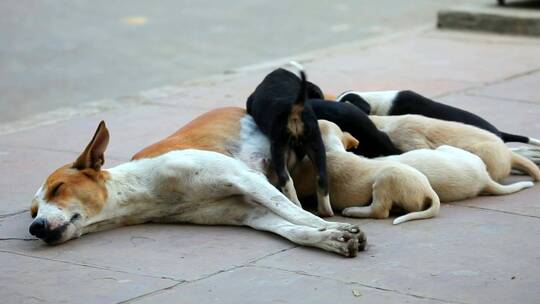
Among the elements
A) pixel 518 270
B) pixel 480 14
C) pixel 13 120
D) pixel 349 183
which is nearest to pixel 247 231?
pixel 349 183

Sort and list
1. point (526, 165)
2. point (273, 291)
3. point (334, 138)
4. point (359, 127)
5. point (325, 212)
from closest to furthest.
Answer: point (273, 291)
point (325, 212)
point (334, 138)
point (359, 127)
point (526, 165)

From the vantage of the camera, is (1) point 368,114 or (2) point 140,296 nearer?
(2) point 140,296

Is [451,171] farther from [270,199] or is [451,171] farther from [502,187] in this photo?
[270,199]

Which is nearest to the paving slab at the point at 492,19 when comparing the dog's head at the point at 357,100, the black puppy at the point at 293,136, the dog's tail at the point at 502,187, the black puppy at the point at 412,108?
the black puppy at the point at 412,108

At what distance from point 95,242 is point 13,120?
15.5ft

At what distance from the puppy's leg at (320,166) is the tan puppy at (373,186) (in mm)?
132

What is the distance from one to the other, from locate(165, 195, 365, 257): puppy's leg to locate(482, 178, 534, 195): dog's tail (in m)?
1.36

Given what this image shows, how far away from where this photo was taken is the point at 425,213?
6.53 m

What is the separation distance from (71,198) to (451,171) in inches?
88.8

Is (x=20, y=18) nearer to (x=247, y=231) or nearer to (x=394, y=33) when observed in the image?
(x=394, y=33)

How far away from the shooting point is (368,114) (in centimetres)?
793

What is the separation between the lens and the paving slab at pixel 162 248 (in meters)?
5.91

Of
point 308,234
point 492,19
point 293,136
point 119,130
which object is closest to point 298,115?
point 293,136

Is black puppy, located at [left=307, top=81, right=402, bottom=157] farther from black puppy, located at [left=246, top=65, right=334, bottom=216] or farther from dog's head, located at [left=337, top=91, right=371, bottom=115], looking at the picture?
dog's head, located at [left=337, top=91, right=371, bottom=115]
